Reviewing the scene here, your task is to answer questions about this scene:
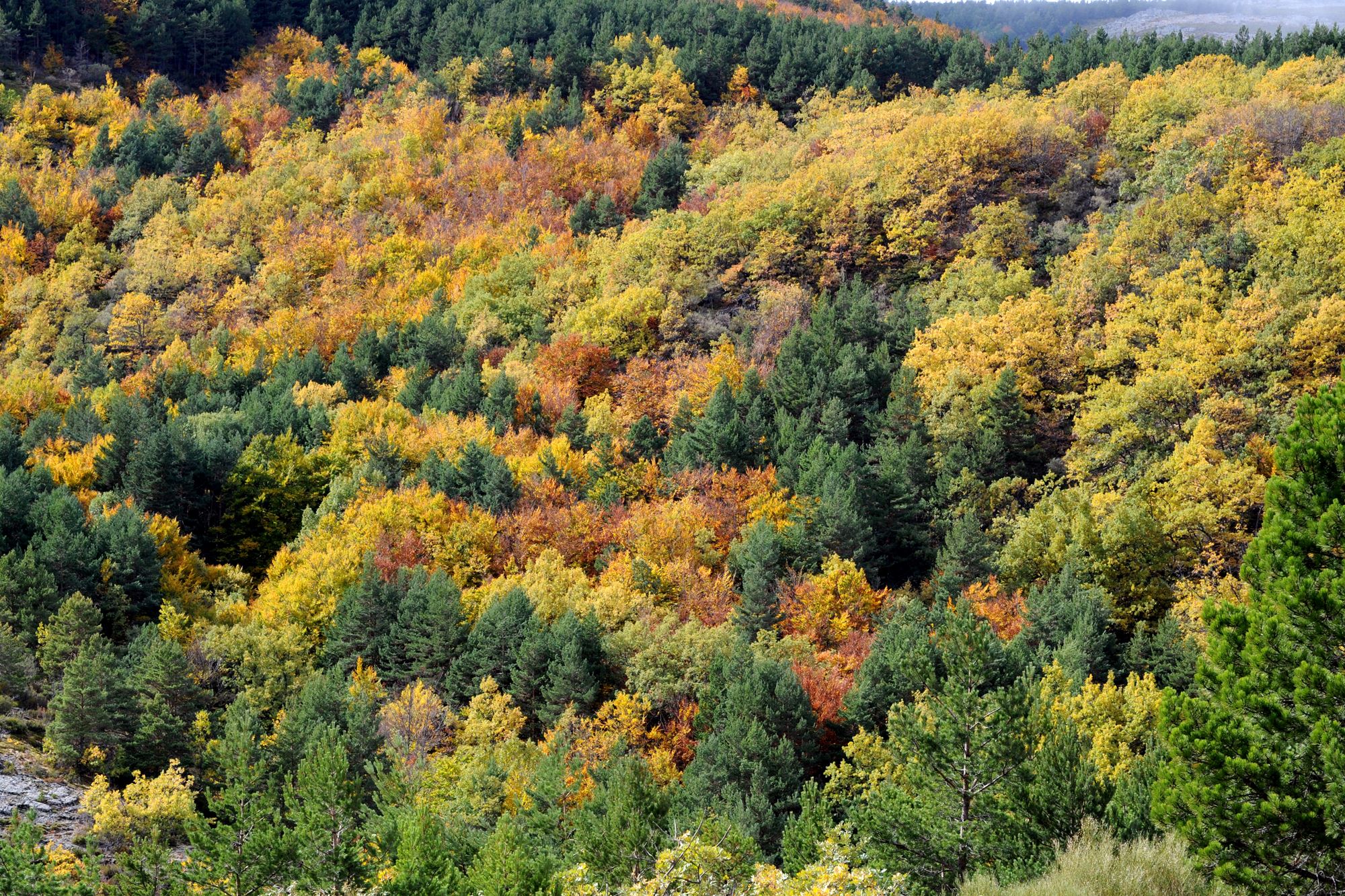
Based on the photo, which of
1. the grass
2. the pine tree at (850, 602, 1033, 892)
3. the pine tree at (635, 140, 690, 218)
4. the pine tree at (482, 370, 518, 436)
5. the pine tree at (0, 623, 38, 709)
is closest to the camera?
the grass

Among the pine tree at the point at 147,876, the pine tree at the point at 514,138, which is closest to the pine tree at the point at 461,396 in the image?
the pine tree at the point at 514,138

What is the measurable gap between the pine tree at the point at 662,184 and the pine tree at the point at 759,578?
5272cm

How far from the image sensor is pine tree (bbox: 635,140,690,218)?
11150 cm

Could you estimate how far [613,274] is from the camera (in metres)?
99.4

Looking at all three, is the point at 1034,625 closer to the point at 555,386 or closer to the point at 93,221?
the point at 555,386

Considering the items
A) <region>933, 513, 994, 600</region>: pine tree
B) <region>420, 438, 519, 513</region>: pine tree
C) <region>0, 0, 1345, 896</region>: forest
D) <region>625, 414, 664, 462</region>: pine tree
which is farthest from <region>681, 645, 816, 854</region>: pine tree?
<region>625, 414, 664, 462</region>: pine tree

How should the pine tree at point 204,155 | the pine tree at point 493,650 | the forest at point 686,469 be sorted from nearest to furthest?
1. the forest at point 686,469
2. the pine tree at point 493,650
3. the pine tree at point 204,155

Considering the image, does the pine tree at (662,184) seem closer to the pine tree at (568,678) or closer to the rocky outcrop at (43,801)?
the pine tree at (568,678)

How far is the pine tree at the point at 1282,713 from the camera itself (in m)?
17.3

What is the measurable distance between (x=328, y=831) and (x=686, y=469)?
42911 millimetres

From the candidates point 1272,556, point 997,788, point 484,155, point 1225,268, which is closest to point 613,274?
point 484,155

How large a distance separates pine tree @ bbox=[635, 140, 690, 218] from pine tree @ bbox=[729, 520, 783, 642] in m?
52.7

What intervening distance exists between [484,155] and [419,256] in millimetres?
17351

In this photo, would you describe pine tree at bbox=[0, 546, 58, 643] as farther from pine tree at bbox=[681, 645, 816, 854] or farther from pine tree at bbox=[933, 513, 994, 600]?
pine tree at bbox=[933, 513, 994, 600]
